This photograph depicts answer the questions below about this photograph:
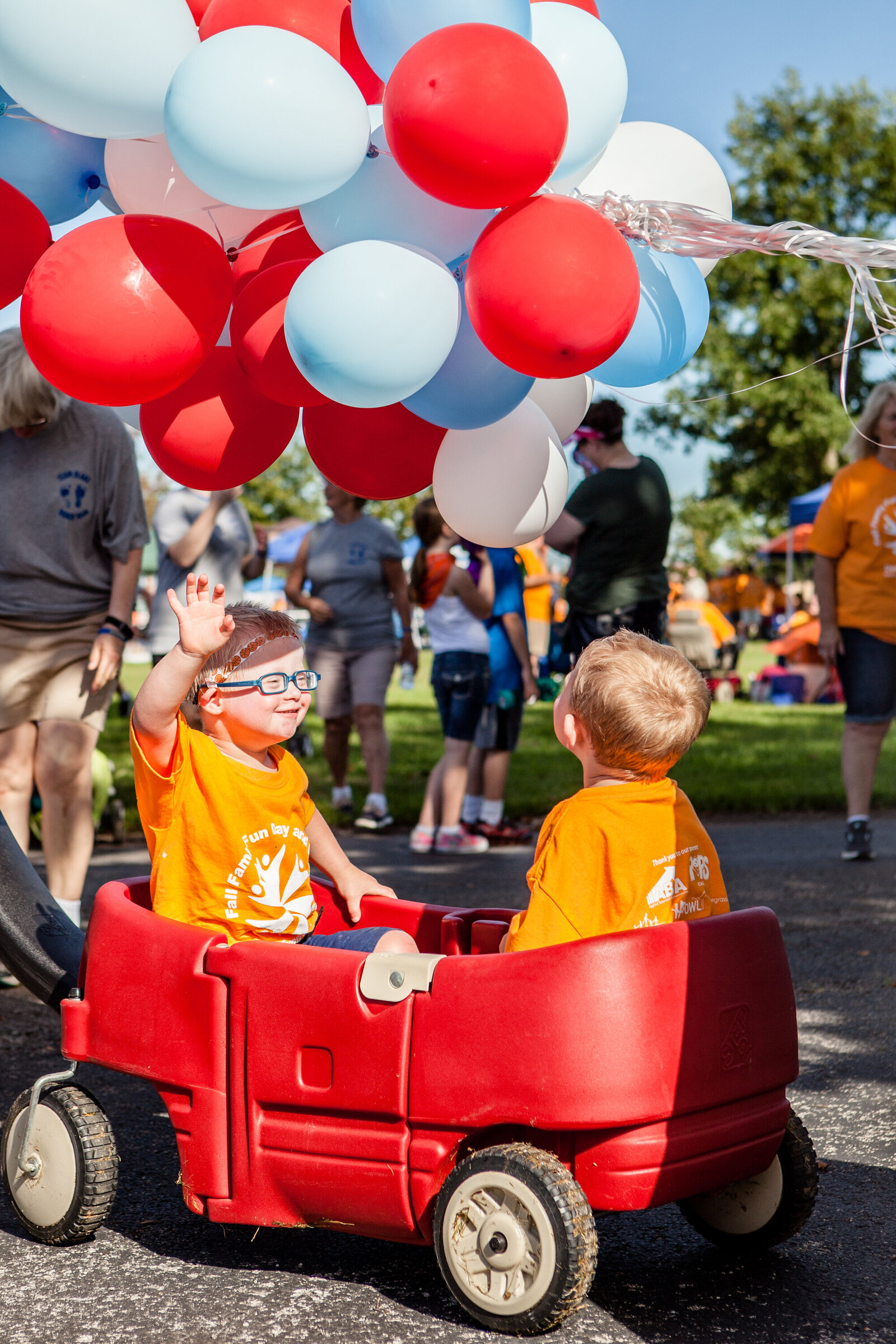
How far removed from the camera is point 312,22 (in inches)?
103

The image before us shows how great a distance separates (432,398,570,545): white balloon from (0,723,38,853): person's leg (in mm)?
1758

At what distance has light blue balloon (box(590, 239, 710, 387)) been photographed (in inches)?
113

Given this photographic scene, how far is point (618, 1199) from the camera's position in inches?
82.4

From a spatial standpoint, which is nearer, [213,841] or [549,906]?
[549,906]

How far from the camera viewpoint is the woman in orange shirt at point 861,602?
5.72m

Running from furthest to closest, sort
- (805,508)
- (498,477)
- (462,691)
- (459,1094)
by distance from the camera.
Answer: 1. (805,508)
2. (462,691)
3. (498,477)
4. (459,1094)

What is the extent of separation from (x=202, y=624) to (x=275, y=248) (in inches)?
35.6

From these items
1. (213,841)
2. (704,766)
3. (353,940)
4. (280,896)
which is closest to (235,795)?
(213,841)

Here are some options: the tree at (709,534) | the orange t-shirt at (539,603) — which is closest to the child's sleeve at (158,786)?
the orange t-shirt at (539,603)

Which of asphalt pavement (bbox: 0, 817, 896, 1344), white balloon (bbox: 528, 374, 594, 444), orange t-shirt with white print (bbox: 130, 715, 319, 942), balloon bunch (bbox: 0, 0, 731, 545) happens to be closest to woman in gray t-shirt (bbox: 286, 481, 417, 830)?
asphalt pavement (bbox: 0, 817, 896, 1344)

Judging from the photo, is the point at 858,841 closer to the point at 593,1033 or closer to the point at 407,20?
the point at 593,1033

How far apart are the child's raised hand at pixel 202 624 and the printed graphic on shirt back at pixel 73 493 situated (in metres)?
1.87

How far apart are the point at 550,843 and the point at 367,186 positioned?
128cm

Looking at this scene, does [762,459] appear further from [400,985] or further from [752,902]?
[400,985]
